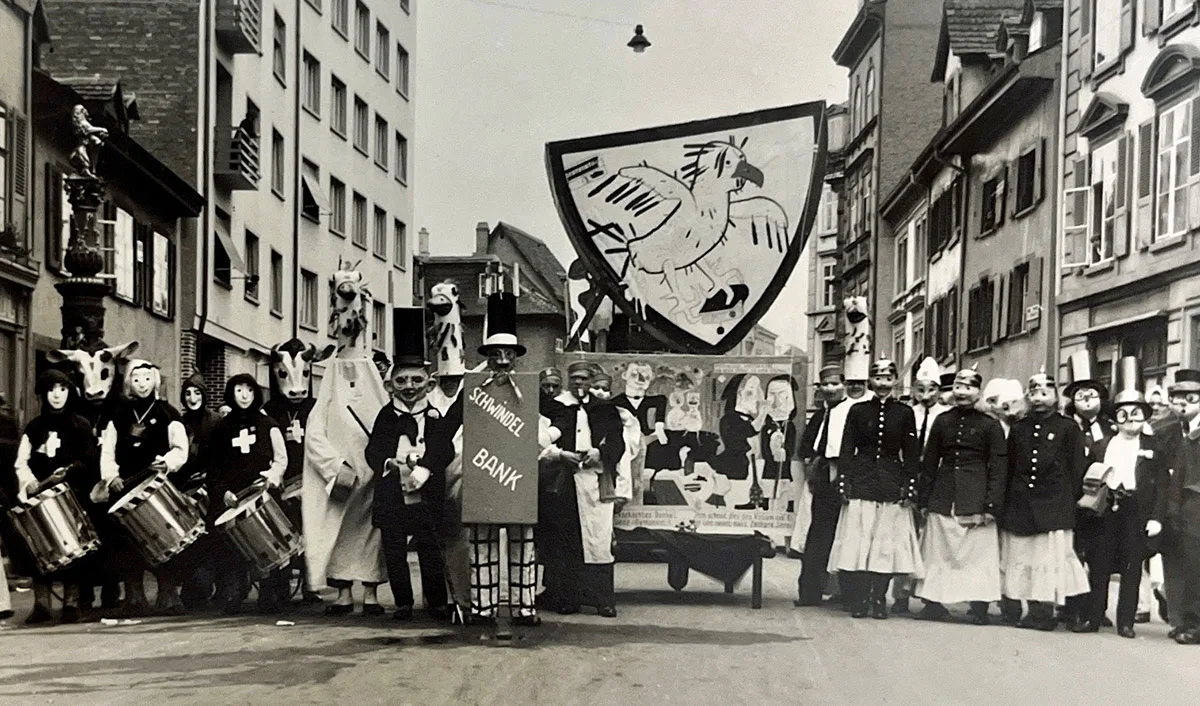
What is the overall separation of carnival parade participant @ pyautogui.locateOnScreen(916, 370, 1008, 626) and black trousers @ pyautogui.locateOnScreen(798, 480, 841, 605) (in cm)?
77

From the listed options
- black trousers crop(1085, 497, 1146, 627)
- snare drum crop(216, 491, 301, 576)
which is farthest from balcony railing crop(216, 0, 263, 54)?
black trousers crop(1085, 497, 1146, 627)

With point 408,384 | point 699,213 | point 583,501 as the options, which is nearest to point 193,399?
point 408,384

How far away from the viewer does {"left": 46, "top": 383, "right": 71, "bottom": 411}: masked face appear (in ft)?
34.0

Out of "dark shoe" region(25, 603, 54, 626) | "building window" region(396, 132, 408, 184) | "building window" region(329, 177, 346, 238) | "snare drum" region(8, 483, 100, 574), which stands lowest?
"dark shoe" region(25, 603, 54, 626)

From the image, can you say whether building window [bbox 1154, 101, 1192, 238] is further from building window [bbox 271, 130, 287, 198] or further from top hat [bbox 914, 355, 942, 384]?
building window [bbox 271, 130, 287, 198]

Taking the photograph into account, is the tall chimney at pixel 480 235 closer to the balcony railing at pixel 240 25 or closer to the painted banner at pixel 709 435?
the painted banner at pixel 709 435

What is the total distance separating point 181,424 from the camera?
10695mm

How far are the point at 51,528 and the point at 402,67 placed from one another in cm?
444

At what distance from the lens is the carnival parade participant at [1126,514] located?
10523mm

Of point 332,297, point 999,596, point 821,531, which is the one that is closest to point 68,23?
point 332,297

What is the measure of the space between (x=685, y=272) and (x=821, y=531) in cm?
232

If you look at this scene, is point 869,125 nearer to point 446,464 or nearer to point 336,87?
point 336,87

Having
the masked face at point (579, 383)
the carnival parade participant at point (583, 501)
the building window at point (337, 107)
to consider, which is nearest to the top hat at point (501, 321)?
the carnival parade participant at point (583, 501)

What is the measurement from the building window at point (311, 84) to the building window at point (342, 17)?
19.5 inches
